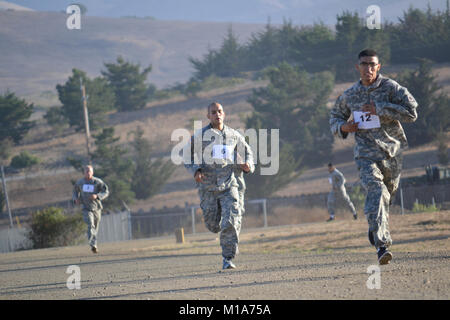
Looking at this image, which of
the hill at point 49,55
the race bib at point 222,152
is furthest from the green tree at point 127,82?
the race bib at point 222,152

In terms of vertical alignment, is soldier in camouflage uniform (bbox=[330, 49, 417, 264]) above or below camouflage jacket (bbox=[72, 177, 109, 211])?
above

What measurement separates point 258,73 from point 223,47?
7.17 metres

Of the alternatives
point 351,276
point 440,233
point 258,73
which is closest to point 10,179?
point 258,73

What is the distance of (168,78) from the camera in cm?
18162

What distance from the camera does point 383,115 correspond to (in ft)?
27.7

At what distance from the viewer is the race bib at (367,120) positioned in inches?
332

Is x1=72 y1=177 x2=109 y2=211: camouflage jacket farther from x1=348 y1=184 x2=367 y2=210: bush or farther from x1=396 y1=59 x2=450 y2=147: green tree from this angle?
x1=396 y1=59 x2=450 y2=147: green tree

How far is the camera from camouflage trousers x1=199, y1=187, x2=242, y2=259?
9.83m

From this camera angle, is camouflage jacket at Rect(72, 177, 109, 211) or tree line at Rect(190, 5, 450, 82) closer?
camouflage jacket at Rect(72, 177, 109, 211)

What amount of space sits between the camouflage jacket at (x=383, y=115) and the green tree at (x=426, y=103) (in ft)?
147

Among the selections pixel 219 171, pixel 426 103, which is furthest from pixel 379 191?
pixel 426 103

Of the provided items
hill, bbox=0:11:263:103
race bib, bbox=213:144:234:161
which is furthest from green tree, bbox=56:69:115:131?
hill, bbox=0:11:263:103

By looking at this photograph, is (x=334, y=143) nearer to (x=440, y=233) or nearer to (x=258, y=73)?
(x=258, y=73)

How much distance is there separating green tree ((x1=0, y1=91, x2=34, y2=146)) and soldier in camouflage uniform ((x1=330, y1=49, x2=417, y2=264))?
5831 centimetres
